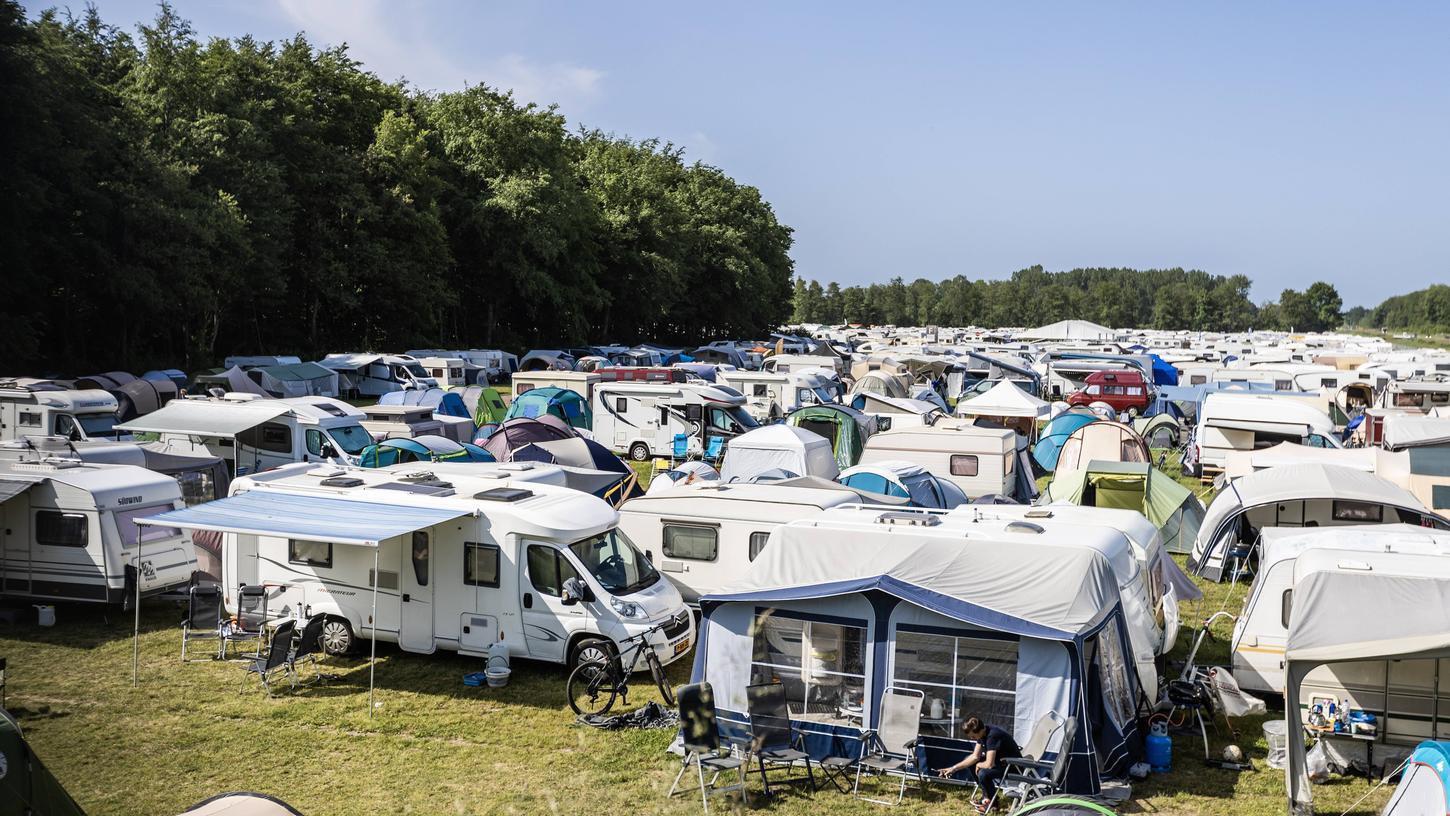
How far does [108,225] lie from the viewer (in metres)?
33.9

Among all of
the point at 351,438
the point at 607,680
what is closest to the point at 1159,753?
the point at 607,680

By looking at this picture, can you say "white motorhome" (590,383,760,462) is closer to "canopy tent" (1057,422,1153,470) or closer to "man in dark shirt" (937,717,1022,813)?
"canopy tent" (1057,422,1153,470)

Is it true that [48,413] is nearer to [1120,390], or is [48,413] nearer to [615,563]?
[615,563]

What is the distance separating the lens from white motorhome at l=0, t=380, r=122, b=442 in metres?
21.4

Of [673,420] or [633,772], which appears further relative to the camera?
[673,420]

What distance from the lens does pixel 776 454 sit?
19.2m

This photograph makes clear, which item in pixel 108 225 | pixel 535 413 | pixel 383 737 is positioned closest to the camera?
pixel 383 737

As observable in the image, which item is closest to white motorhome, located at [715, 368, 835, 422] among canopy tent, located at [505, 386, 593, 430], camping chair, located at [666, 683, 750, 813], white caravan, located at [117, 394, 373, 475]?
canopy tent, located at [505, 386, 593, 430]

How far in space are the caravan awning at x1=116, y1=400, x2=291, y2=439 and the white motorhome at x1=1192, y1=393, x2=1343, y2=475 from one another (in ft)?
61.6

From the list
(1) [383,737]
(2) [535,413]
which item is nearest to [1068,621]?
(1) [383,737]

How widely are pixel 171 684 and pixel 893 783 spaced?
23.8 feet

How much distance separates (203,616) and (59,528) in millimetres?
2338

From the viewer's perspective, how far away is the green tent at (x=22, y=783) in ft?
22.6

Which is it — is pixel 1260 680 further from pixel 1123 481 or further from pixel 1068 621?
pixel 1123 481
